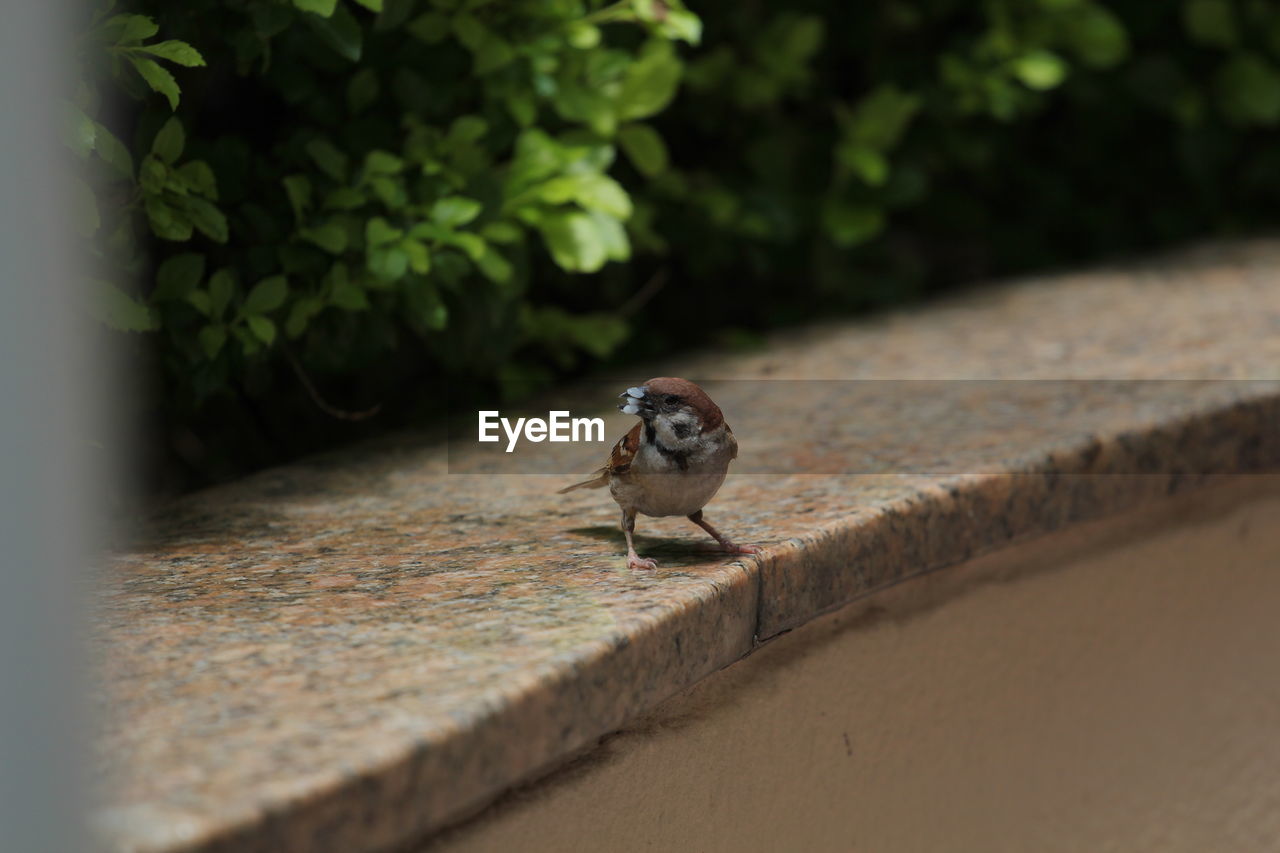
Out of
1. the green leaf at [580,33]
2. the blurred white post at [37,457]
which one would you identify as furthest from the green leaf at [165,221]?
the blurred white post at [37,457]

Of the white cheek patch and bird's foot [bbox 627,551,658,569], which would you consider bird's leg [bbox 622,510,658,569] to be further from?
the white cheek patch

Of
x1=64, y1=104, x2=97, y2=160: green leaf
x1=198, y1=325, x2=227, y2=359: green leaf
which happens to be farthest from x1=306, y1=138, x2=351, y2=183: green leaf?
x1=64, y1=104, x2=97, y2=160: green leaf

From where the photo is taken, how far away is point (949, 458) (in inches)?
87.4

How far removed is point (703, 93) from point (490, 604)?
6.14ft

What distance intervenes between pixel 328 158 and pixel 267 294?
0.26 meters

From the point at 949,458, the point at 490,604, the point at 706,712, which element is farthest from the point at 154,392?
the point at 949,458

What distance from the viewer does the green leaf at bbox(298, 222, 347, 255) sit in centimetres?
223

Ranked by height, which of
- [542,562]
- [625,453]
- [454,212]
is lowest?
[542,562]

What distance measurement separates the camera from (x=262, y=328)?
7.14ft

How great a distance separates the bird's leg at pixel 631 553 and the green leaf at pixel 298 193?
2.80 feet

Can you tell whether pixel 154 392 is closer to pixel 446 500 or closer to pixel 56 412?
pixel 446 500

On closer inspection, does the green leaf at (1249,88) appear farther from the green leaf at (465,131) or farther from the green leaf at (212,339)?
the green leaf at (212,339)

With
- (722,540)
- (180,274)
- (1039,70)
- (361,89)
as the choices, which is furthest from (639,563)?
(1039,70)

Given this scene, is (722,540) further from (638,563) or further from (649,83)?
(649,83)
